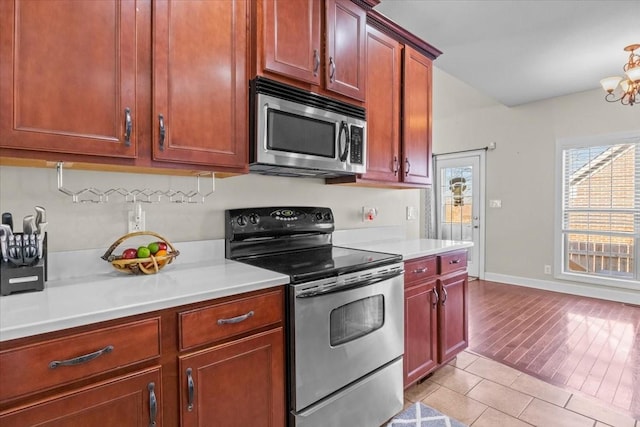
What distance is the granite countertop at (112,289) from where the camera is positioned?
94cm

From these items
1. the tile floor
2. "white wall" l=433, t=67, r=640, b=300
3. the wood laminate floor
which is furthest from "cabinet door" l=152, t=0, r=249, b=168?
"white wall" l=433, t=67, r=640, b=300

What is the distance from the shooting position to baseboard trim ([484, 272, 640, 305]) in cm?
418

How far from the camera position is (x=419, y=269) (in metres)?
2.15

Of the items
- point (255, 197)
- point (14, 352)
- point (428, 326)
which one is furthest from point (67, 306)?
point (428, 326)

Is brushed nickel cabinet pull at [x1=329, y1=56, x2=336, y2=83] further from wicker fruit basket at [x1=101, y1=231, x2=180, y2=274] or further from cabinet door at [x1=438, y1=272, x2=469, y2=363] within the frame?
cabinet door at [x1=438, y1=272, x2=469, y2=363]

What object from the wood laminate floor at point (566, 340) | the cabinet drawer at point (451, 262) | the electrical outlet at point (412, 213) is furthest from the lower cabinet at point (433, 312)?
the electrical outlet at point (412, 213)

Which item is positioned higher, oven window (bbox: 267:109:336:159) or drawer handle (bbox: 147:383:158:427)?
oven window (bbox: 267:109:336:159)

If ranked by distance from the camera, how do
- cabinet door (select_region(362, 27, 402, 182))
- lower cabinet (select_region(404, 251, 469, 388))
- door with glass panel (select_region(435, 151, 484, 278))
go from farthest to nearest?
door with glass panel (select_region(435, 151, 484, 278))
cabinet door (select_region(362, 27, 402, 182))
lower cabinet (select_region(404, 251, 469, 388))

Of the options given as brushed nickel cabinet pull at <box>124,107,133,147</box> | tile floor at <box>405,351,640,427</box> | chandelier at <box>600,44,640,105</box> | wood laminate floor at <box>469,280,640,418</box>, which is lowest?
tile floor at <box>405,351,640,427</box>

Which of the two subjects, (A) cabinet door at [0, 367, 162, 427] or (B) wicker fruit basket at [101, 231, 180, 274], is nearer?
(A) cabinet door at [0, 367, 162, 427]

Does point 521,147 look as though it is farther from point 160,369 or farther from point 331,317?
point 160,369

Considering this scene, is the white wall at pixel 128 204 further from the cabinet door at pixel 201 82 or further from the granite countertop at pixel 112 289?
the cabinet door at pixel 201 82

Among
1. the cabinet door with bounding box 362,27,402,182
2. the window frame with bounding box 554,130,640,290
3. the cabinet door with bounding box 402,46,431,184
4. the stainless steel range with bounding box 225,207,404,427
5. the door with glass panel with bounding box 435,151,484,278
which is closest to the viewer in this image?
the stainless steel range with bounding box 225,207,404,427

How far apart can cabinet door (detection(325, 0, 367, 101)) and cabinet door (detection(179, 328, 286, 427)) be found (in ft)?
4.68
